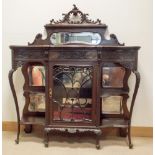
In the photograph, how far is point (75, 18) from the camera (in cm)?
271

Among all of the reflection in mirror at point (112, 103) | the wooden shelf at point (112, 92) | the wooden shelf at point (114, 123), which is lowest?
the wooden shelf at point (114, 123)

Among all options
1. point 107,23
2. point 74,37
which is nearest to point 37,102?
point 74,37

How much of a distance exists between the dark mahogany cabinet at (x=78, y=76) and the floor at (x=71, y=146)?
92mm

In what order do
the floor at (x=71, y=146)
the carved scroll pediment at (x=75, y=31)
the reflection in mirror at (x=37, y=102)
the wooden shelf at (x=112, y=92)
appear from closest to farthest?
1. the floor at (x=71, y=146)
2. the wooden shelf at (x=112, y=92)
3. the carved scroll pediment at (x=75, y=31)
4. the reflection in mirror at (x=37, y=102)

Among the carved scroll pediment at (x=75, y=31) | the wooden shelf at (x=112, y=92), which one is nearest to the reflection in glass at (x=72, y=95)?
the wooden shelf at (x=112, y=92)

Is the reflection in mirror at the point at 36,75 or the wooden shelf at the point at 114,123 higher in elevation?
the reflection in mirror at the point at 36,75

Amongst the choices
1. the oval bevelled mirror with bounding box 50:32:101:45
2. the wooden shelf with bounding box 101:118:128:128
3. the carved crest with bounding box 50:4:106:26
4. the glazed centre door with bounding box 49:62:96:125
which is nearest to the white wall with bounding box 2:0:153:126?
the carved crest with bounding box 50:4:106:26

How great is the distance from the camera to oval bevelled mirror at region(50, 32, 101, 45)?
2670mm

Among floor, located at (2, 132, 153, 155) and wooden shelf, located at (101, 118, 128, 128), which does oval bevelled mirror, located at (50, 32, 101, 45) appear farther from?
floor, located at (2, 132, 153, 155)

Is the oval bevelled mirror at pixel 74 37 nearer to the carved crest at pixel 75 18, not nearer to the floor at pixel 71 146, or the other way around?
the carved crest at pixel 75 18

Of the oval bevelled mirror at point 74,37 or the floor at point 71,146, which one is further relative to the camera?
the oval bevelled mirror at point 74,37

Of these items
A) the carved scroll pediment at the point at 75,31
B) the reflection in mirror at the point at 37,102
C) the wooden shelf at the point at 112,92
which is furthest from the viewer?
the reflection in mirror at the point at 37,102

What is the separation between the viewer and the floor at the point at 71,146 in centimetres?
237

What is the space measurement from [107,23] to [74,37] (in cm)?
36
